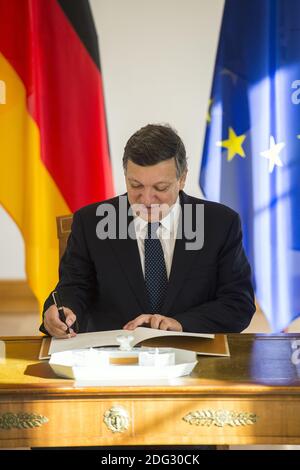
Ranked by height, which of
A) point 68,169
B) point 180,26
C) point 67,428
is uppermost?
point 180,26

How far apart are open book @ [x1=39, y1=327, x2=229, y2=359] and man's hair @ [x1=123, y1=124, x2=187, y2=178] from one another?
605mm

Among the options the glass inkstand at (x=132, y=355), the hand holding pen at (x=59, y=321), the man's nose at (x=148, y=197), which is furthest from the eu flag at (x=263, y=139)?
the glass inkstand at (x=132, y=355)

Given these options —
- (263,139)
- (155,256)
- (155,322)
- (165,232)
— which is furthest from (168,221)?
(263,139)

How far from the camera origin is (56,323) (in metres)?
2.50

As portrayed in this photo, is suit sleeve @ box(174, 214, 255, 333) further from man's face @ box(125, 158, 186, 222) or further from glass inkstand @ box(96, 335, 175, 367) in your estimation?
glass inkstand @ box(96, 335, 175, 367)

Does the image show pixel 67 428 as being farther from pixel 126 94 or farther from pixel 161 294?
pixel 126 94

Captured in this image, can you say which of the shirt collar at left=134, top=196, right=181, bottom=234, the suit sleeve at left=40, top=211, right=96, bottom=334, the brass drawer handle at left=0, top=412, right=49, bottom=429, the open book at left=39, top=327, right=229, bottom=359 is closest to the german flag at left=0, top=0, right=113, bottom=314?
the suit sleeve at left=40, top=211, right=96, bottom=334

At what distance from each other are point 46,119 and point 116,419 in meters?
2.90

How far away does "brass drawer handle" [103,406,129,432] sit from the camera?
6.44 ft

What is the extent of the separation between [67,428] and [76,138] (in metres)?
2.87

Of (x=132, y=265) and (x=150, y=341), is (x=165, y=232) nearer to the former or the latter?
(x=132, y=265)

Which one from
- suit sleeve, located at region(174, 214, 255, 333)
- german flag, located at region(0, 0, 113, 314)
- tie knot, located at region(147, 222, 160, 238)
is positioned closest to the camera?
suit sleeve, located at region(174, 214, 255, 333)

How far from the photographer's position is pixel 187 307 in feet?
9.31

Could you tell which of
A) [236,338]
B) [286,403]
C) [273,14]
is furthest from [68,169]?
[286,403]
